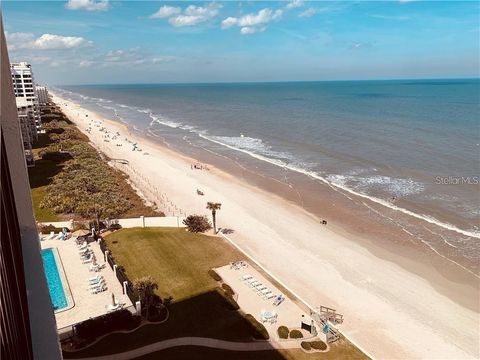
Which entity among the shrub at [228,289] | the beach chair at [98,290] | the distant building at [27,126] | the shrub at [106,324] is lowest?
the shrub at [228,289]

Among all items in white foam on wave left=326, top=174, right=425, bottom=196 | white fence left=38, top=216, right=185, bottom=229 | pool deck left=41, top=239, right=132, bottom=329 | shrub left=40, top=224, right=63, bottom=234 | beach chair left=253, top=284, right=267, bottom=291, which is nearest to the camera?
pool deck left=41, top=239, right=132, bottom=329

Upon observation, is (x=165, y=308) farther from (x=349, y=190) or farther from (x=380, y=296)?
(x=349, y=190)

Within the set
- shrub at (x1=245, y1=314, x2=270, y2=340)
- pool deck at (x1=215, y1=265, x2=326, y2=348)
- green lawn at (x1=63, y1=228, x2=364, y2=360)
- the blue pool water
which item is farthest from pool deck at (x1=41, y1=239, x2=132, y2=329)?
shrub at (x1=245, y1=314, x2=270, y2=340)

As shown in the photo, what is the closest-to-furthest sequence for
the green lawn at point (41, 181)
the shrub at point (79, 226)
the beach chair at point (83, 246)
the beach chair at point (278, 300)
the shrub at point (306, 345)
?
1. the shrub at point (306, 345)
2. the beach chair at point (278, 300)
3. the beach chair at point (83, 246)
4. the shrub at point (79, 226)
5. the green lawn at point (41, 181)

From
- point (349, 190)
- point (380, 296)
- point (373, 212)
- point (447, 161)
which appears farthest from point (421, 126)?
point (380, 296)

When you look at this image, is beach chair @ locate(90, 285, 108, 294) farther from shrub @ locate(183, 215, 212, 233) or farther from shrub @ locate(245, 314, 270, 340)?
shrub @ locate(183, 215, 212, 233)

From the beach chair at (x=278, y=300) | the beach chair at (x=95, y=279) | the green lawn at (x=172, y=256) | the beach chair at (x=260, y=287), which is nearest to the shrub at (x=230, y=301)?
the green lawn at (x=172, y=256)

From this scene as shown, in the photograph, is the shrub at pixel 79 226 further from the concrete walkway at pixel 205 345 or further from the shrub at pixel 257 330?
the shrub at pixel 257 330
